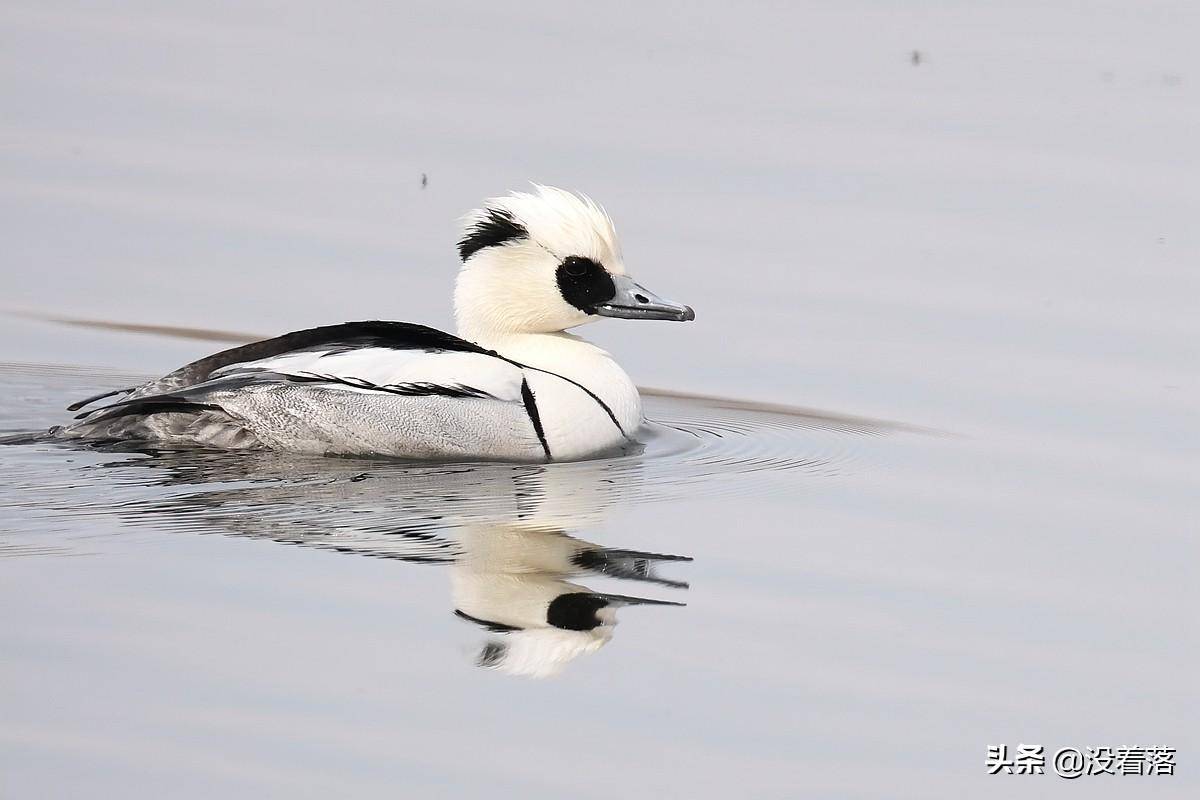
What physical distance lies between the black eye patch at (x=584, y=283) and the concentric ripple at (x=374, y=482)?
74 centimetres

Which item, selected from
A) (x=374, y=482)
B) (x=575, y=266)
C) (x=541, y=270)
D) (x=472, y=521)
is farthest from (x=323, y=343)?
(x=472, y=521)

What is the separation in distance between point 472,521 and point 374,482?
0.86 m

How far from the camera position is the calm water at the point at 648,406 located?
6.77m

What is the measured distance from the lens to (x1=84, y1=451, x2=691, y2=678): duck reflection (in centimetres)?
769

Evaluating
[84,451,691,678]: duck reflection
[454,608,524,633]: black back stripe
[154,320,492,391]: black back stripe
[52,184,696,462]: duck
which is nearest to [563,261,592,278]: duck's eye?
[52,184,696,462]: duck

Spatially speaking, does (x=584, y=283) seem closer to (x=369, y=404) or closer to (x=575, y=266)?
(x=575, y=266)

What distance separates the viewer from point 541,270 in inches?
420

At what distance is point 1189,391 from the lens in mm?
11031

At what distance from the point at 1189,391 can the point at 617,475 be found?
3.11 meters

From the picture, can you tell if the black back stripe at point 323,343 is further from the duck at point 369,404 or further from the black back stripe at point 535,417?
the black back stripe at point 535,417

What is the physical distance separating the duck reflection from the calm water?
0.03 metres

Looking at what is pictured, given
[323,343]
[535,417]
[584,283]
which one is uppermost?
[584,283]

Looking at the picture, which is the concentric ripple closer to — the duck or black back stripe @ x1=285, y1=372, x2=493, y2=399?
the duck

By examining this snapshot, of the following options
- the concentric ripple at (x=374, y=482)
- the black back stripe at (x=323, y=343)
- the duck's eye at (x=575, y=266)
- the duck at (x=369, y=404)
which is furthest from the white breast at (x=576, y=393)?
the black back stripe at (x=323, y=343)
